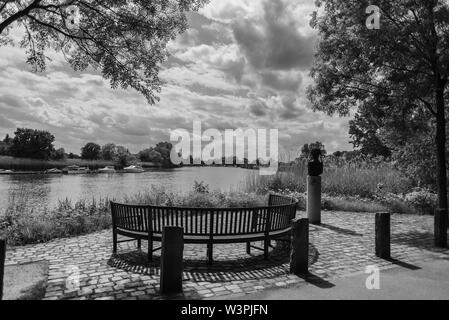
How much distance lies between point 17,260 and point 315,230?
→ 657 cm

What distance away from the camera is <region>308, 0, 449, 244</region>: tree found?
9.01 m

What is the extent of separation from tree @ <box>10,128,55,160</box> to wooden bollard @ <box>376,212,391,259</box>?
90.1 metres

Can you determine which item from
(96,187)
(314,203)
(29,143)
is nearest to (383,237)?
(314,203)

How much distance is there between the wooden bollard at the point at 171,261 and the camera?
4.79 metres

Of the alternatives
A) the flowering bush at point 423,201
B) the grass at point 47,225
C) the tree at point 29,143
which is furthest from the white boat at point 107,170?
the flowering bush at point 423,201

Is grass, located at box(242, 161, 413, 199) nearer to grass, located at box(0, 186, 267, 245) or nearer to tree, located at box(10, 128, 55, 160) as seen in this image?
grass, located at box(0, 186, 267, 245)

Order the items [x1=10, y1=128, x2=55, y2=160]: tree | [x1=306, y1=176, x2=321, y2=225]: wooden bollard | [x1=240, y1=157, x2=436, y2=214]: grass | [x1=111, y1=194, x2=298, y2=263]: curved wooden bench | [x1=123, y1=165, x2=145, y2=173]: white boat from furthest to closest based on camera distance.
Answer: [x1=123, y1=165, x2=145, y2=173]: white boat → [x1=10, y1=128, x2=55, y2=160]: tree → [x1=240, y1=157, x2=436, y2=214]: grass → [x1=306, y1=176, x2=321, y2=225]: wooden bollard → [x1=111, y1=194, x2=298, y2=263]: curved wooden bench

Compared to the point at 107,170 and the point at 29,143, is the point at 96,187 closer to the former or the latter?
the point at 107,170

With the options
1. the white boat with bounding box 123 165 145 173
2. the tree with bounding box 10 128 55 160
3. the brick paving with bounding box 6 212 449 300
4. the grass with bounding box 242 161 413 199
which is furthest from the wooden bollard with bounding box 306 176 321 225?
the tree with bounding box 10 128 55 160

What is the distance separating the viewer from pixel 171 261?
15.9 feet

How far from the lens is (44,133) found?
87.1 metres

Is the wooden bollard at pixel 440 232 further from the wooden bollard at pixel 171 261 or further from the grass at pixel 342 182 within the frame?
the grass at pixel 342 182
